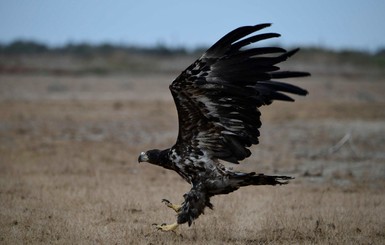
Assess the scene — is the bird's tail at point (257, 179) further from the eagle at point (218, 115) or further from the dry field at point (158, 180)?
the dry field at point (158, 180)

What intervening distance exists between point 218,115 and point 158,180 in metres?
5.70

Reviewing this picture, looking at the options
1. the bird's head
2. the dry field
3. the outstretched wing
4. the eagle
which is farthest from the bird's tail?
the bird's head

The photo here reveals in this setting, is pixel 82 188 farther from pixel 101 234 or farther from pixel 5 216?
pixel 101 234

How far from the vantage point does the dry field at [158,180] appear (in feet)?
29.6

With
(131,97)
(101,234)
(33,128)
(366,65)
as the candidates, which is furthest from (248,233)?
(366,65)

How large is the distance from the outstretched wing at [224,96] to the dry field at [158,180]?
4.48 ft

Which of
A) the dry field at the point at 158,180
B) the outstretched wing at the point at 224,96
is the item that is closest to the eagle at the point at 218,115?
the outstretched wing at the point at 224,96

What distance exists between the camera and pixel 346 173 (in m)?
15.0

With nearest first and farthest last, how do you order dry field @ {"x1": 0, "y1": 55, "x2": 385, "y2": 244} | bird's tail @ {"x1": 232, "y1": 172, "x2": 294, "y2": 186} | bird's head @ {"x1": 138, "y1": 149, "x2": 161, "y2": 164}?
bird's tail @ {"x1": 232, "y1": 172, "x2": 294, "y2": 186} < dry field @ {"x1": 0, "y1": 55, "x2": 385, "y2": 244} < bird's head @ {"x1": 138, "y1": 149, "x2": 161, "y2": 164}

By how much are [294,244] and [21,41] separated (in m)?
91.0

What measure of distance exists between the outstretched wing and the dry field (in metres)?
1.36

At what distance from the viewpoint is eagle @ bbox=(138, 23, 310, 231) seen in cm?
838

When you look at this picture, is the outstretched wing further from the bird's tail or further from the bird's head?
the bird's tail

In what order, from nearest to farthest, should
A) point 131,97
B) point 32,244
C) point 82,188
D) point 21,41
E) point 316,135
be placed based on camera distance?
point 32,244, point 82,188, point 316,135, point 131,97, point 21,41
